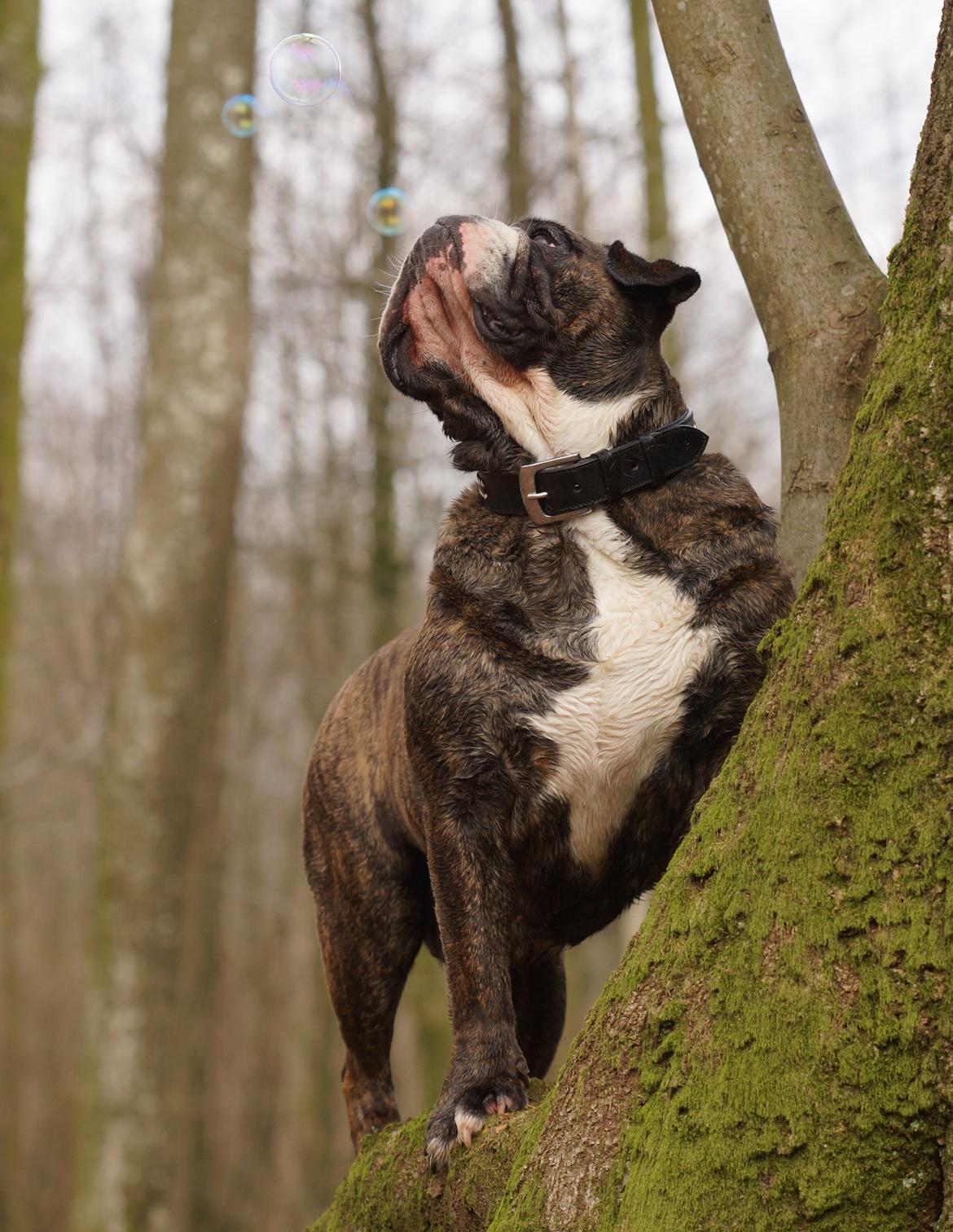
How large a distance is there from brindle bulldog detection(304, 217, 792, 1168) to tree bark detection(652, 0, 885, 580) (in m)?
0.23

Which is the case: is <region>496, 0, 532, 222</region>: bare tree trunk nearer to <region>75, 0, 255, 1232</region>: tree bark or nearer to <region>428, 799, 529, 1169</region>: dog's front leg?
<region>75, 0, 255, 1232</region>: tree bark

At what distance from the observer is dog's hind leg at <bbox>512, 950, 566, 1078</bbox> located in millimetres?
4066

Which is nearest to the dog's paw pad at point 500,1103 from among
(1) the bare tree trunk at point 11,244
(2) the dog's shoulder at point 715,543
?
(2) the dog's shoulder at point 715,543

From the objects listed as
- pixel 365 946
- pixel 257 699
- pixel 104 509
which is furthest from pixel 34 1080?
pixel 365 946

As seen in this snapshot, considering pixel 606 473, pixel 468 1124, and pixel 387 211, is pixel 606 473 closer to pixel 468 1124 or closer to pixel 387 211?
pixel 468 1124

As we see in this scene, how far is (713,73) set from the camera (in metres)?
3.56

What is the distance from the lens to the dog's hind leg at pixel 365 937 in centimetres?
392

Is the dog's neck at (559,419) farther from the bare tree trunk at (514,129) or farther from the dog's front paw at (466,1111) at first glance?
the bare tree trunk at (514,129)

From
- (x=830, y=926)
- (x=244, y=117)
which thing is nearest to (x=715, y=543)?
(x=830, y=926)

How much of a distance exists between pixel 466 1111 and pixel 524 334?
2034mm

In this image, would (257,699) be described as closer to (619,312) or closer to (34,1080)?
(34,1080)

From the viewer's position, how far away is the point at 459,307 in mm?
3703

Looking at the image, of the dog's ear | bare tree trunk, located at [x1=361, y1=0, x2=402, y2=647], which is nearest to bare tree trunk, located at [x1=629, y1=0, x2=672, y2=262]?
bare tree trunk, located at [x1=361, y1=0, x2=402, y2=647]

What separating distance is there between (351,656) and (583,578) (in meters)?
12.4
